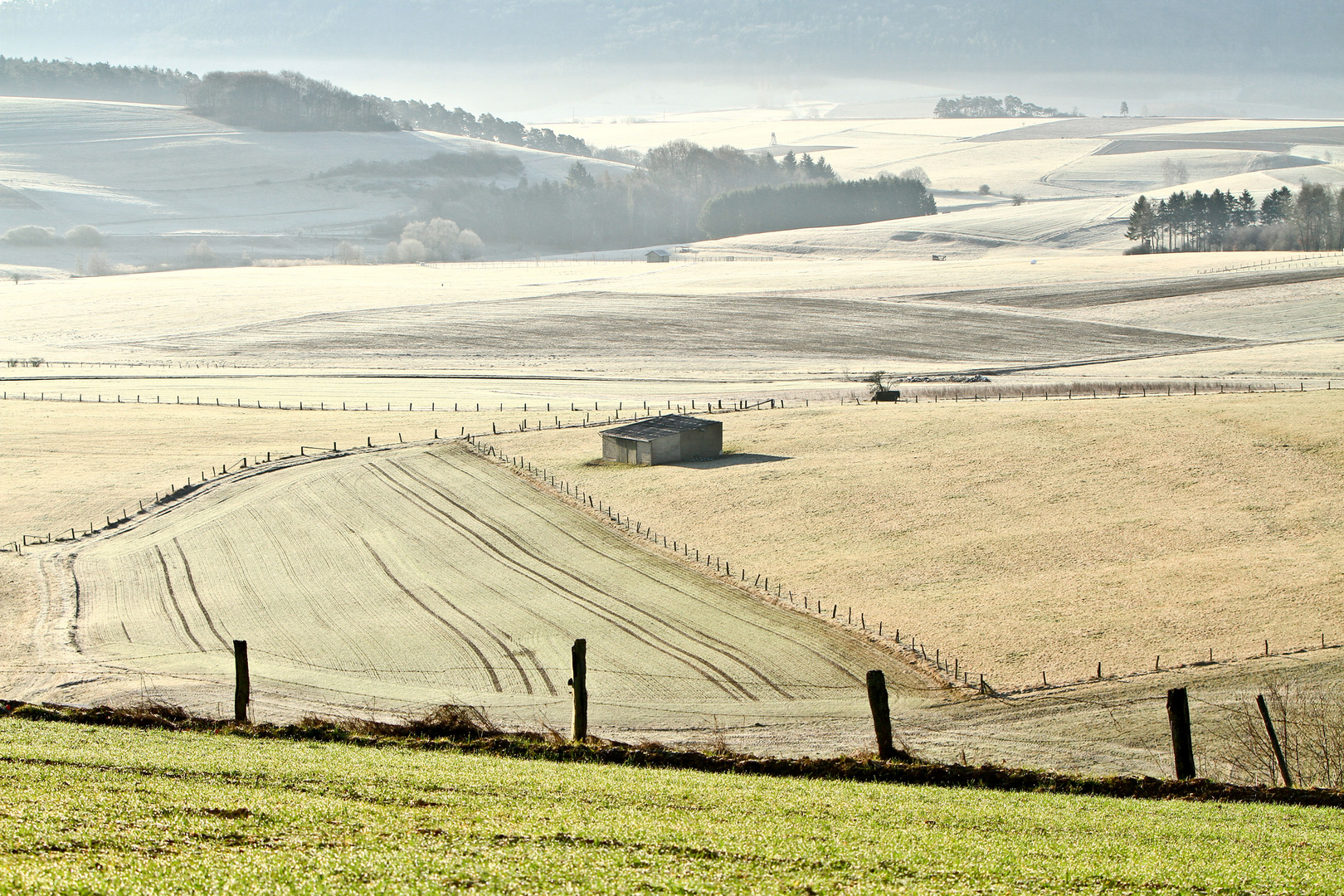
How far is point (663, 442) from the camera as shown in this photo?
151ft

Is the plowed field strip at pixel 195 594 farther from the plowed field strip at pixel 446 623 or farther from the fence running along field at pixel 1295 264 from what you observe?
the fence running along field at pixel 1295 264

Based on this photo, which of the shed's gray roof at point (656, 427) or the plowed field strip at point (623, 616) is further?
the shed's gray roof at point (656, 427)

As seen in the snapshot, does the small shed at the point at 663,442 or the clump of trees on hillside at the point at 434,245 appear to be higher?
the clump of trees on hillside at the point at 434,245

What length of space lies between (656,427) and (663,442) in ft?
4.95

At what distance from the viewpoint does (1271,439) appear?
1655 inches

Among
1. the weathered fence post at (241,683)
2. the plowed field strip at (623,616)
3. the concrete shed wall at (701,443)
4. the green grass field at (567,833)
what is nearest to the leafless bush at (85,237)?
the concrete shed wall at (701,443)

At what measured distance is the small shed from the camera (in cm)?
4600

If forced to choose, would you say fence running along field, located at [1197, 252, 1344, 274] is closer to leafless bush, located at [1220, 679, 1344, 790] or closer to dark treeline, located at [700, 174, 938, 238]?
dark treeline, located at [700, 174, 938, 238]

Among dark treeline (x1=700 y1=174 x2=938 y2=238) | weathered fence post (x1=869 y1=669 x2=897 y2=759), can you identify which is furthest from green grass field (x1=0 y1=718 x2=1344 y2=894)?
dark treeline (x1=700 y1=174 x2=938 y2=238)

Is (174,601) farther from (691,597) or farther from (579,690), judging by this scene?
(579,690)

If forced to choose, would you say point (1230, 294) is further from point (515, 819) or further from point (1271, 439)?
point (515, 819)

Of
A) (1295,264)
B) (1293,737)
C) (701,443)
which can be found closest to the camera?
(1293,737)

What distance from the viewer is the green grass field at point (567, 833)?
9055mm

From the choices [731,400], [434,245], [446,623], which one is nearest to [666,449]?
[731,400]
